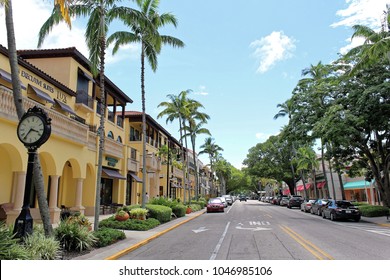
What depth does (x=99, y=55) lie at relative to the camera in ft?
49.2

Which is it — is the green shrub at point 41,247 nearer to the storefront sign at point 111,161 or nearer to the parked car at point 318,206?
the storefront sign at point 111,161

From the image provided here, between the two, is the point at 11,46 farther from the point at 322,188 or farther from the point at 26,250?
the point at 322,188

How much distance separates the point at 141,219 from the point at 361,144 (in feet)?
60.4

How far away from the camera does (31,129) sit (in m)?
8.72

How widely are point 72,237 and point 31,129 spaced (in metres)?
3.40

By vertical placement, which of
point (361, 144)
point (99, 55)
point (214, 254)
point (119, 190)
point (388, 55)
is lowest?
point (214, 254)

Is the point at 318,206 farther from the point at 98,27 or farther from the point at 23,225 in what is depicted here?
the point at 23,225

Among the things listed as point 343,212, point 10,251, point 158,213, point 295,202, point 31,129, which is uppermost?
point 31,129

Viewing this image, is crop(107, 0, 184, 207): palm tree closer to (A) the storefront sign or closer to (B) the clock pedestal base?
(A) the storefront sign

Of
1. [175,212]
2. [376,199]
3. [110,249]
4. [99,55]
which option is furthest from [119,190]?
[376,199]

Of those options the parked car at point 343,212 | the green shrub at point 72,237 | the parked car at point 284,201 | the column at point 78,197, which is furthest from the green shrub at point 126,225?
the parked car at point 284,201

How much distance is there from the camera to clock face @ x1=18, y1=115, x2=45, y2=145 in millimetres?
8664

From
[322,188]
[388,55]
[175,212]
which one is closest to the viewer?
[388,55]

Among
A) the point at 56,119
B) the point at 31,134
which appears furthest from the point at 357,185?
the point at 31,134
